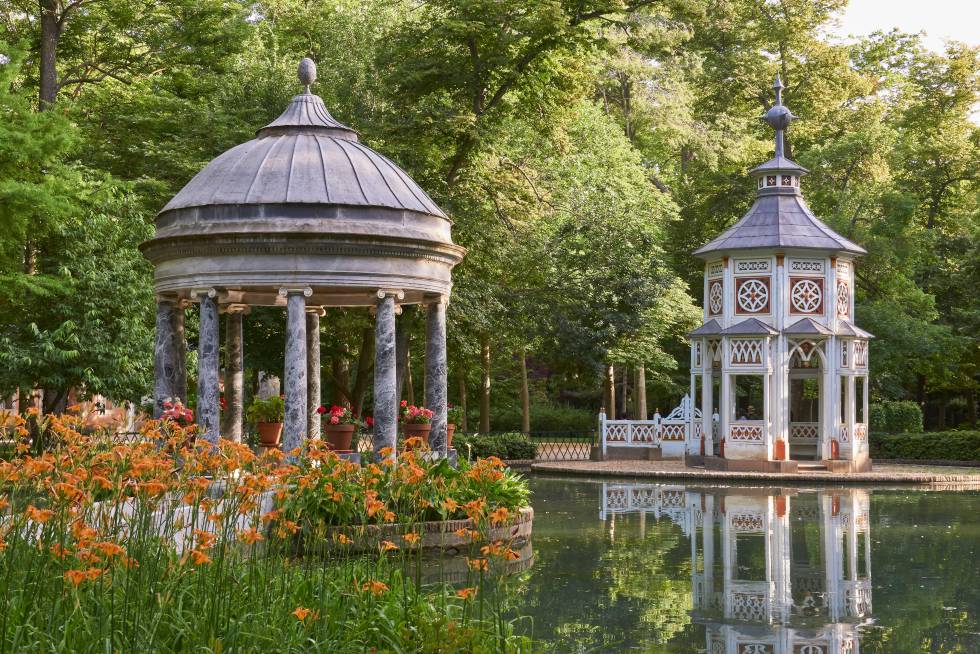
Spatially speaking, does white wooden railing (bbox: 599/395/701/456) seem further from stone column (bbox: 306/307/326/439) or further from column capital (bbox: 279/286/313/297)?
column capital (bbox: 279/286/313/297)

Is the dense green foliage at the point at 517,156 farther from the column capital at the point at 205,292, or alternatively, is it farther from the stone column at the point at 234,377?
the column capital at the point at 205,292

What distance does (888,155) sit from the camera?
39.9 m

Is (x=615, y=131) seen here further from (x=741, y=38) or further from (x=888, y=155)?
(x=888, y=155)

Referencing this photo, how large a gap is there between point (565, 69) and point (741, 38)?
15823mm

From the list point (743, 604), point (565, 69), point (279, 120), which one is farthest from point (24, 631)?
point (565, 69)

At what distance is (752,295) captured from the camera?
96.6 feet

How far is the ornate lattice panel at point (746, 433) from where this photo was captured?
1132 inches

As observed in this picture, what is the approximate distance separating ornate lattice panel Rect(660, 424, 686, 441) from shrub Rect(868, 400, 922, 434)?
19.8 ft

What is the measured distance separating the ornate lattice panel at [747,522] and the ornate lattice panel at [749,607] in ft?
18.5

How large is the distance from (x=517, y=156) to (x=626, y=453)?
8.93m

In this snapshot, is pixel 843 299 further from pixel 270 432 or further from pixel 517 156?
pixel 270 432

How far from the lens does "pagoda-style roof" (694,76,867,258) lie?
29.1 metres

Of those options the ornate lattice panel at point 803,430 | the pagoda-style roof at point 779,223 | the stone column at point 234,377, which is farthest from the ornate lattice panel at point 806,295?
the stone column at point 234,377

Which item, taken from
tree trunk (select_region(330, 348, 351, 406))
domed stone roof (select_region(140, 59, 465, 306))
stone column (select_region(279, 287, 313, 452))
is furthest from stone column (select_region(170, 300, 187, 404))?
tree trunk (select_region(330, 348, 351, 406))
